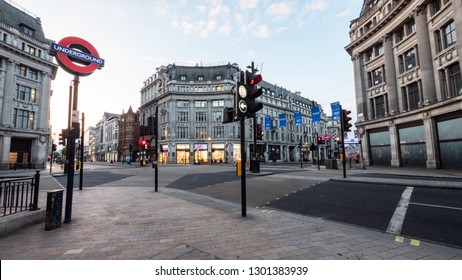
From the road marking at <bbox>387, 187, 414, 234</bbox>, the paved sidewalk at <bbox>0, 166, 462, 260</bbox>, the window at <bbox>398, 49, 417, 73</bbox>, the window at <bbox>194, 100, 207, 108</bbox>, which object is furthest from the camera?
the window at <bbox>194, 100, 207, 108</bbox>

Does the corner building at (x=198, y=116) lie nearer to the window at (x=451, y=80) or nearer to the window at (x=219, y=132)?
the window at (x=219, y=132)

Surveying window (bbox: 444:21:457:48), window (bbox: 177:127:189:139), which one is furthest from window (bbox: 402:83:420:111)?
window (bbox: 177:127:189:139)

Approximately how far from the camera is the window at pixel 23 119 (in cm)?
3250

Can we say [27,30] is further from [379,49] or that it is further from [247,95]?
[379,49]

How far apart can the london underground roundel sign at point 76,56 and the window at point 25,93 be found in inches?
1523

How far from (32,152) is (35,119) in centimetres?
530

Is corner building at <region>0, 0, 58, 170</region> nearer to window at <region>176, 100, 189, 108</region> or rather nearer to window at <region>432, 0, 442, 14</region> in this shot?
window at <region>176, 100, 189, 108</region>

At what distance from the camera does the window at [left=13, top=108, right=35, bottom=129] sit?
32.5m

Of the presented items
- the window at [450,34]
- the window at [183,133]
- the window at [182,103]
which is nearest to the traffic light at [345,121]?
the window at [450,34]

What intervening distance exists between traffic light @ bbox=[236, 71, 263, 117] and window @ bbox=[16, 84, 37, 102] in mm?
42253

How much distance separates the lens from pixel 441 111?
751 inches

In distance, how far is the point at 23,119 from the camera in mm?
33406

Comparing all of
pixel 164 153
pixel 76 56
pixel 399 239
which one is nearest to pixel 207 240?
pixel 399 239

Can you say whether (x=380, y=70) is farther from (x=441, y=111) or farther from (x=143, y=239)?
(x=143, y=239)
